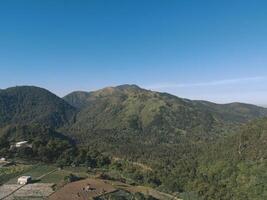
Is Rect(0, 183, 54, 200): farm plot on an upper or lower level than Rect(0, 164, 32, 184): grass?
lower

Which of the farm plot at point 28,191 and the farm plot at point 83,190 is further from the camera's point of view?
the farm plot at point 28,191

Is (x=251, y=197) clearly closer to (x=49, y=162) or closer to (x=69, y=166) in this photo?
(x=69, y=166)

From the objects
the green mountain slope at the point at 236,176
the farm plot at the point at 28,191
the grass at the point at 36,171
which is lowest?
the green mountain slope at the point at 236,176

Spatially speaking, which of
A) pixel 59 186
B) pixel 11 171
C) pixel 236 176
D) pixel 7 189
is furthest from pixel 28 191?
pixel 236 176

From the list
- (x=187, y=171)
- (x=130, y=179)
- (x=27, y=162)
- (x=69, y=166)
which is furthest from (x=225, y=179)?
(x=27, y=162)

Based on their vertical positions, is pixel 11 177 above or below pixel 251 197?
above

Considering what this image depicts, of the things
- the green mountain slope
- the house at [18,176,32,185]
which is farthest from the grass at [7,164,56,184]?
the green mountain slope

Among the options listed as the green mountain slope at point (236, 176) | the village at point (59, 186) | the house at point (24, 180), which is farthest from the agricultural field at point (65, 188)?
the green mountain slope at point (236, 176)

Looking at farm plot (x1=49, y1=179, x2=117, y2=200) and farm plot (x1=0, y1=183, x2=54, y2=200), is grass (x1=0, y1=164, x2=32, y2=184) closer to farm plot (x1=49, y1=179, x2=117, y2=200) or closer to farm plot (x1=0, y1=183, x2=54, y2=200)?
farm plot (x1=0, y1=183, x2=54, y2=200)

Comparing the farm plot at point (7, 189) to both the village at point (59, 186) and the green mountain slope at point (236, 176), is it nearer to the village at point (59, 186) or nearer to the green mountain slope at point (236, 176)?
the village at point (59, 186)

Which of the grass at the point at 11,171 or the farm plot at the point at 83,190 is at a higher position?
the grass at the point at 11,171

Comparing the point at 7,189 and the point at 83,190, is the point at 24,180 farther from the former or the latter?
the point at 83,190
